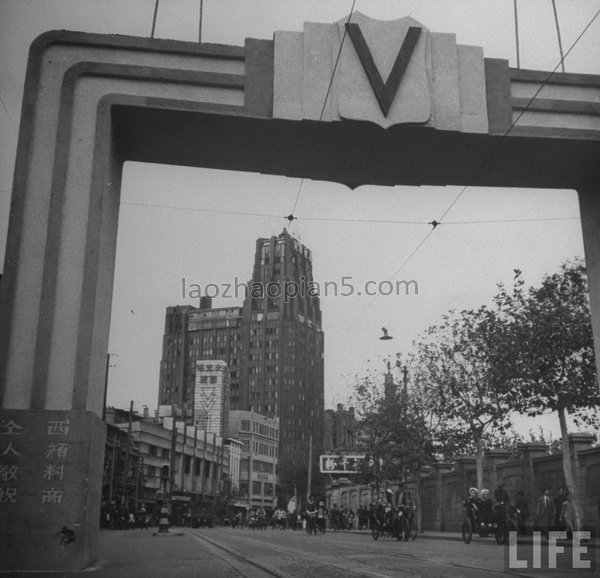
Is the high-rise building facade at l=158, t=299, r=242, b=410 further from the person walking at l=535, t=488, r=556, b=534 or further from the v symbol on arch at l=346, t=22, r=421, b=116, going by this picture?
the v symbol on arch at l=346, t=22, r=421, b=116

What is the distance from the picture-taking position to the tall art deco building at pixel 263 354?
130m

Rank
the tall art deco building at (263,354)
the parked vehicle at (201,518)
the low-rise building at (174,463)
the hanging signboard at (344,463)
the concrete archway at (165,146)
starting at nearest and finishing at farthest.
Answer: the concrete archway at (165,146) < the hanging signboard at (344,463) < the parked vehicle at (201,518) < the low-rise building at (174,463) < the tall art deco building at (263,354)

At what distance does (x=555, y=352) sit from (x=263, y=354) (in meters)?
112

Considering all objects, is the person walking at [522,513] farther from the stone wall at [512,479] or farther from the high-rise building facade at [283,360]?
the high-rise building facade at [283,360]

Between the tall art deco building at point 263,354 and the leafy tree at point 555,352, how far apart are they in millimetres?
96278

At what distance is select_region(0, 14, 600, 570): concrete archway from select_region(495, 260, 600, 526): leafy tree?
31.5ft

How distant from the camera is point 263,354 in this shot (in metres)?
133

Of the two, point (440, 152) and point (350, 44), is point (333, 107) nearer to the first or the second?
point (350, 44)

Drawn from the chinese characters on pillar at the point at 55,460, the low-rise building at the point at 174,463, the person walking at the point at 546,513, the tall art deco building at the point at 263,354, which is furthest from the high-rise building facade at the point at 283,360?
the chinese characters on pillar at the point at 55,460

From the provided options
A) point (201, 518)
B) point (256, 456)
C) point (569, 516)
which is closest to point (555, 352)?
point (569, 516)

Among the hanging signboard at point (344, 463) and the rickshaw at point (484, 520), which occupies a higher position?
the hanging signboard at point (344, 463)

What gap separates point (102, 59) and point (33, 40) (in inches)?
38.9

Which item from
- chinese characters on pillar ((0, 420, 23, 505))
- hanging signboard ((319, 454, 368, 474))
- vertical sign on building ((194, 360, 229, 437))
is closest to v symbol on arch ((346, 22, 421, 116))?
chinese characters on pillar ((0, 420, 23, 505))

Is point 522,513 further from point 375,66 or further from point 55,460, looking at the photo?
point 55,460
